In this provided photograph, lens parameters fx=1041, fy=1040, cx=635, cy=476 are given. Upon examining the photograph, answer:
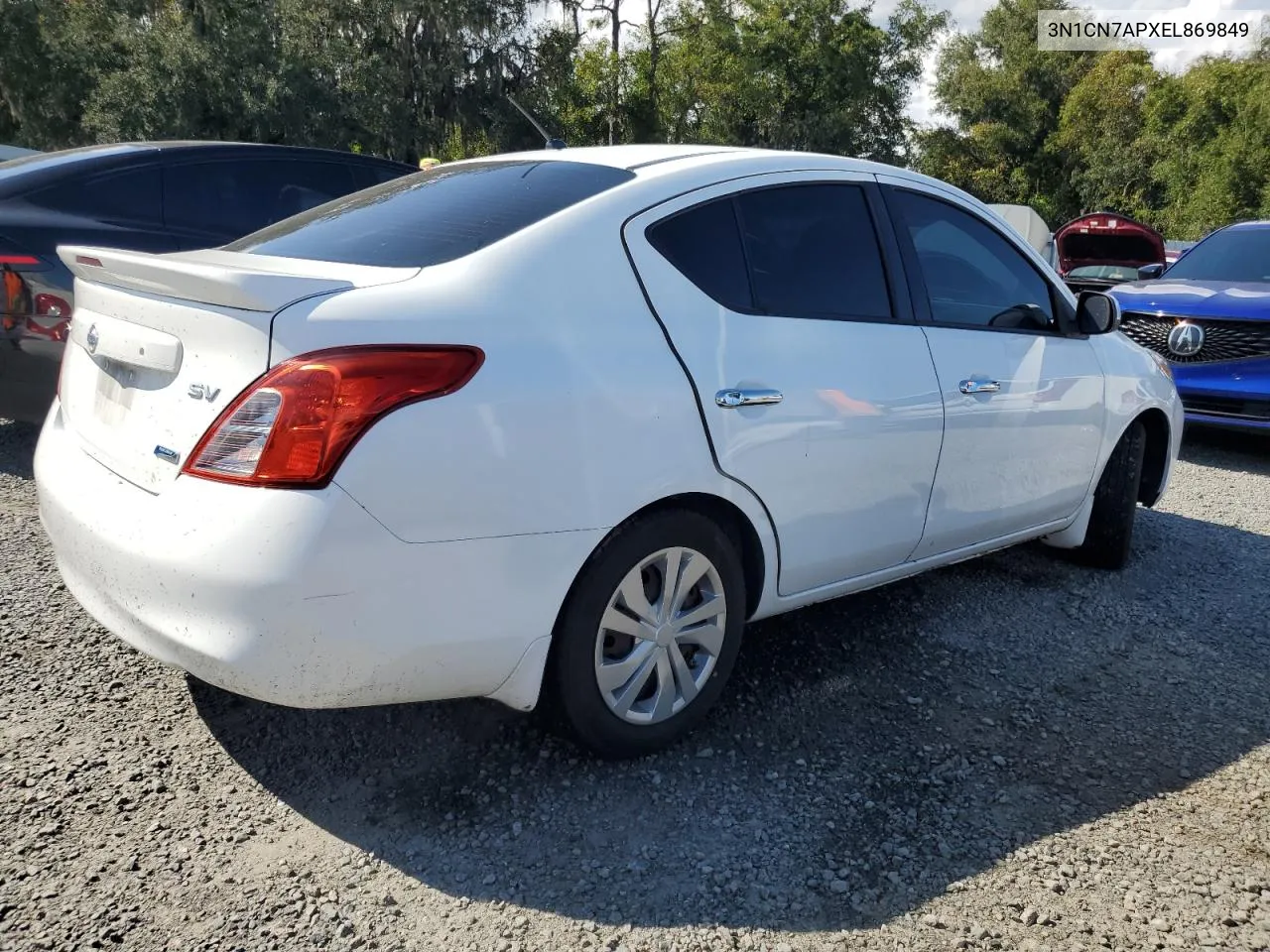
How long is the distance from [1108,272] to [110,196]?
36.0ft

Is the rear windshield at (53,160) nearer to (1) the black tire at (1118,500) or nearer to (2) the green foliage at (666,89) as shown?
(1) the black tire at (1118,500)

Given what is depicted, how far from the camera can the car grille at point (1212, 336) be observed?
6.81 meters

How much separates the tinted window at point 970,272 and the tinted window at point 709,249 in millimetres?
873

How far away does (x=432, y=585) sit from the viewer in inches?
88.6

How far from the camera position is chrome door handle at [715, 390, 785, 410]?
2721 mm

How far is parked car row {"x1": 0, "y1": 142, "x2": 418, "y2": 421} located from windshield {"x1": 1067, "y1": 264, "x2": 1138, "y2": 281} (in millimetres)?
8891

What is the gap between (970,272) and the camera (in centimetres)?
378

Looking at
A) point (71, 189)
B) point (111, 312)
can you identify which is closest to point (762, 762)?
point (111, 312)

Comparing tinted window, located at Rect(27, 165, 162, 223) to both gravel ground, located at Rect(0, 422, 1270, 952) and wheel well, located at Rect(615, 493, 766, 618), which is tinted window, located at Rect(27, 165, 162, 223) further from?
wheel well, located at Rect(615, 493, 766, 618)

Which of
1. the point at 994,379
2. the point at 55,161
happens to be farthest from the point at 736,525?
the point at 55,161

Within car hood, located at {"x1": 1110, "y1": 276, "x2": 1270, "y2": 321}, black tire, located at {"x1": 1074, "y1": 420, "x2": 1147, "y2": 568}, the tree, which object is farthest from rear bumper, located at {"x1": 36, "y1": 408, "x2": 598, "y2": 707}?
the tree

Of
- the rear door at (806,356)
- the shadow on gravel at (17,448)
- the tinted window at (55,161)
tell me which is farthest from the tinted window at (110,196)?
the rear door at (806,356)

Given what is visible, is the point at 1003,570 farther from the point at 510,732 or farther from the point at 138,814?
the point at 138,814

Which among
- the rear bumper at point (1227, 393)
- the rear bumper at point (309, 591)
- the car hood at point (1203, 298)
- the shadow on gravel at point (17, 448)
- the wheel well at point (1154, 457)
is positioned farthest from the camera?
the car hood at point (1203, 298)
